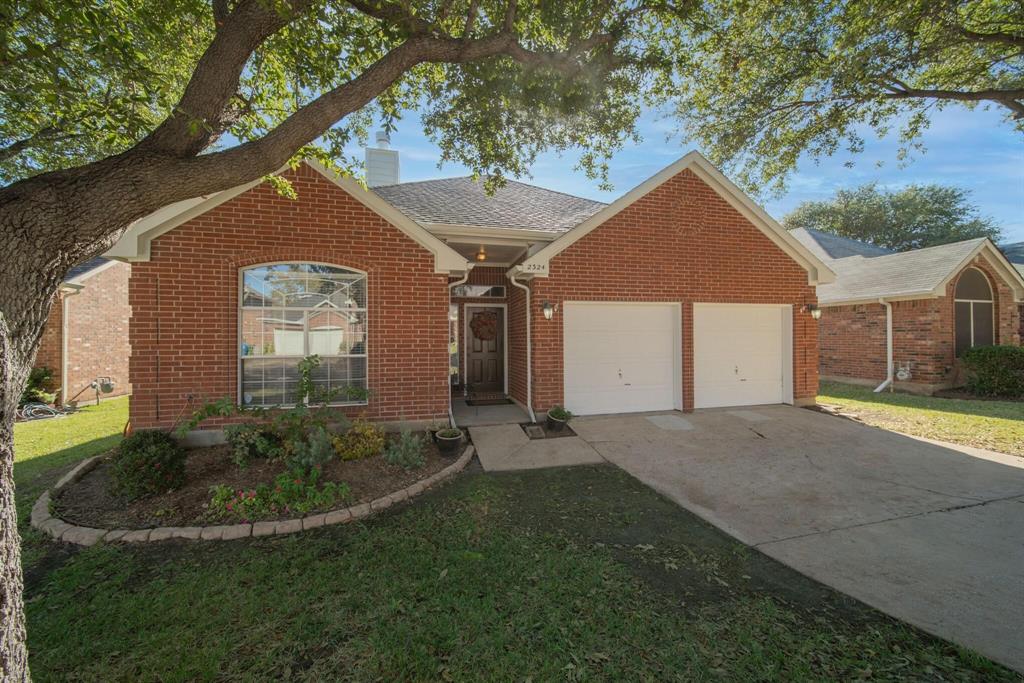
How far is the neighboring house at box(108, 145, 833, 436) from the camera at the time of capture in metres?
6.22

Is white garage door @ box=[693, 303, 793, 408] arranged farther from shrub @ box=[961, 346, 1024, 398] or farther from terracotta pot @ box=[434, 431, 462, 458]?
shrub @ box=[961, 346, 1024, 398]

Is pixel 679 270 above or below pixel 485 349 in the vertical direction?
above

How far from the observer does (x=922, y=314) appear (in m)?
12.1

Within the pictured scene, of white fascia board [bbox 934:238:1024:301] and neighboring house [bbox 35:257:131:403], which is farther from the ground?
white fascia board [bbox 934:238:1024:301]

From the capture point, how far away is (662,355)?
914 centimetres

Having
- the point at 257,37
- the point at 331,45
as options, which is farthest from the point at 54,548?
the point at 331,45

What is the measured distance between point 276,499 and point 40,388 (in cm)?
1226

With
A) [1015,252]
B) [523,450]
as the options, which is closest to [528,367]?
[523,450]

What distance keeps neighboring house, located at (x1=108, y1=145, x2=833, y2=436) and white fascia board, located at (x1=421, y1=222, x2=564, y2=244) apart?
1.6 inches

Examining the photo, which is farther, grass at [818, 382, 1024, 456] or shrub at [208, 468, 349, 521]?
grass at [818, 382, 1024, 456]

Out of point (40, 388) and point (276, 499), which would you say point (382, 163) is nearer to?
point (40, 388)

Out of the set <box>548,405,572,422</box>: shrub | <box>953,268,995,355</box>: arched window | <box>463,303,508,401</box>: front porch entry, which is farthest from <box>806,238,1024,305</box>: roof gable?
<box>463,303,508,401</box>: front porch entry

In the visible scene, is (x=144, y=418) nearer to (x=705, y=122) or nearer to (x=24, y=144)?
(x=24, y=144)

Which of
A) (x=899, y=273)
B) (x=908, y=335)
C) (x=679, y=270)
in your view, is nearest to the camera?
(x=679, y=270)
